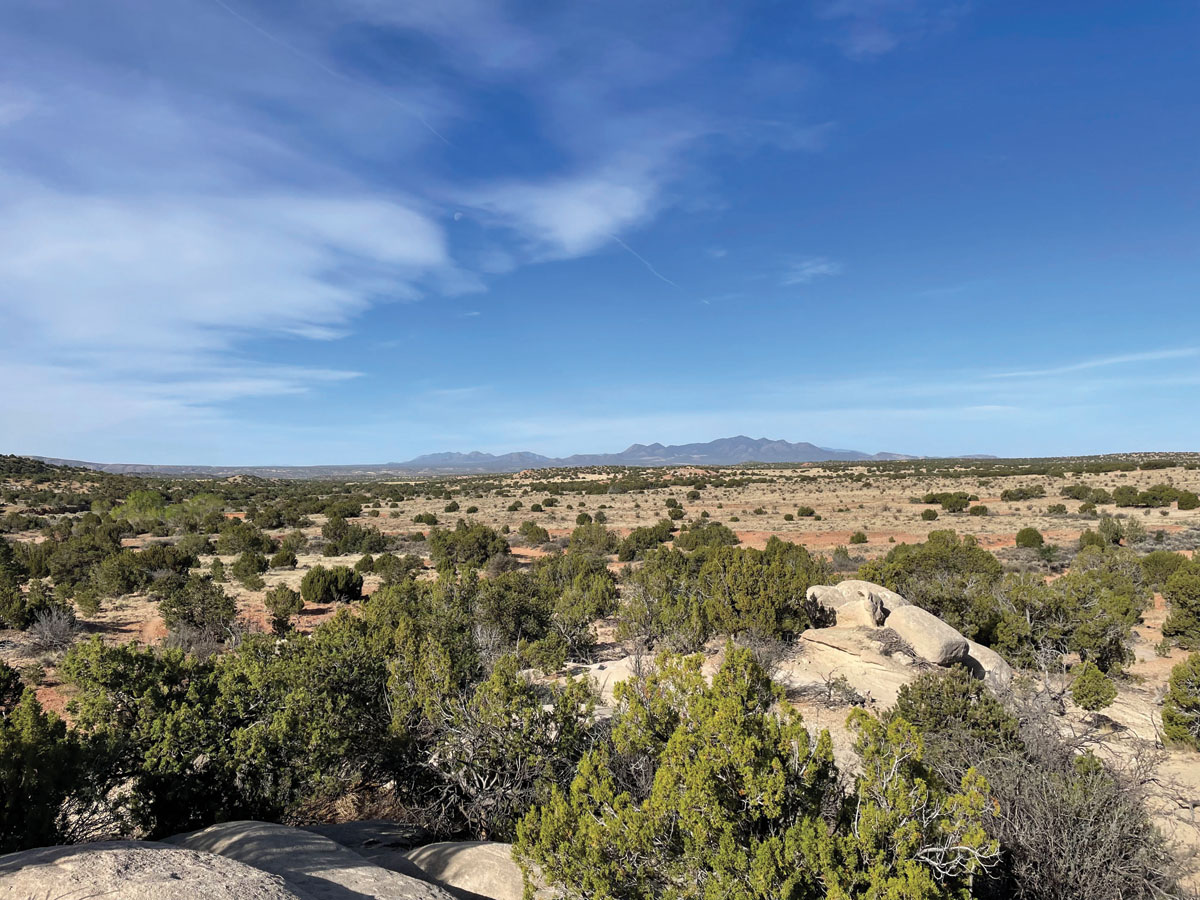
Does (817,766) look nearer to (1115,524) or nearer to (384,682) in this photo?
(384,682)

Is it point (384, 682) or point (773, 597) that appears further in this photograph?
point (773, 597)

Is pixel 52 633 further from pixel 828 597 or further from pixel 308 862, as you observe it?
pixel 828 597

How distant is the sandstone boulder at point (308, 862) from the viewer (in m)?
4.36

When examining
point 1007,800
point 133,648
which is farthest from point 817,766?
point 133,648

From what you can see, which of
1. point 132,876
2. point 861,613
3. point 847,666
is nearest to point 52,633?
point 132,876

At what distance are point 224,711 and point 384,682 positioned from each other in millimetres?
2034

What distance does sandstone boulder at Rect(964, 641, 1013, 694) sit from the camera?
12344 mm

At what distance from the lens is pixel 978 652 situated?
43.0 ft

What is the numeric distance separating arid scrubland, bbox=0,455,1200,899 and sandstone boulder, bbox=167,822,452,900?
912 millimetres

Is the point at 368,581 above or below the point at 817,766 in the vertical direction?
below

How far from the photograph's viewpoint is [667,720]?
5590 mm

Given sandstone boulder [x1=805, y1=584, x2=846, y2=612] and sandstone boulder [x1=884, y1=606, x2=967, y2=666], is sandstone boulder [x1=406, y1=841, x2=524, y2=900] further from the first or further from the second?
sandstone boulder [x1=805, y1=584, x2=846, y2=612]

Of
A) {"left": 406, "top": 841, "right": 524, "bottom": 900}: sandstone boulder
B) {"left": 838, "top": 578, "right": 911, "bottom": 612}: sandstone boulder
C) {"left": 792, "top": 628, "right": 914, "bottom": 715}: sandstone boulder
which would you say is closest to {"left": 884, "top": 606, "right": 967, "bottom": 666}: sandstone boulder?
{"left": 792, "top": 628, "right": 914, "bottom": 715}: sandstone boulder

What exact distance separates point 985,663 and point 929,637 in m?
1.69
